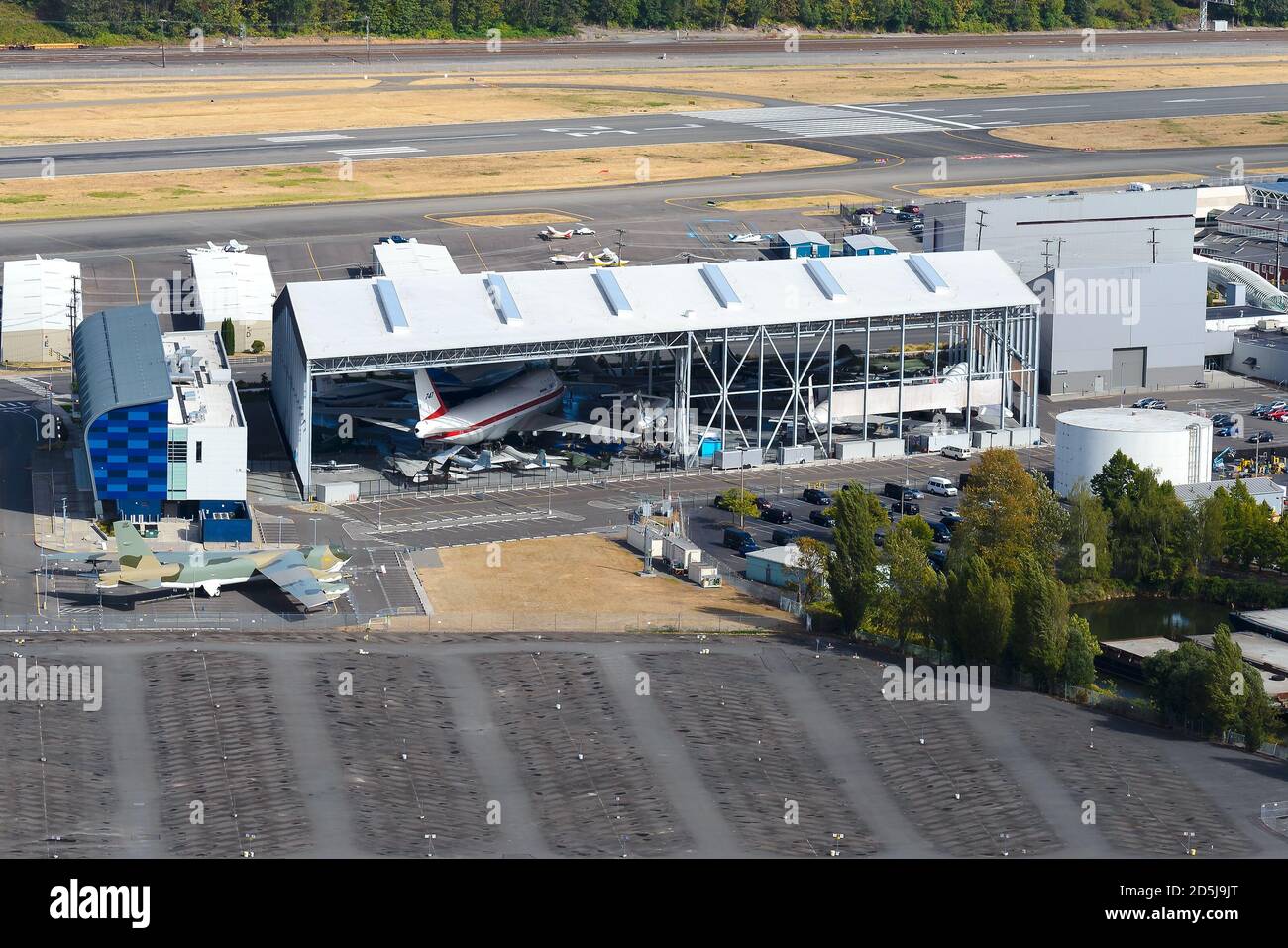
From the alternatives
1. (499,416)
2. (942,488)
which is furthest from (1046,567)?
(499,416)

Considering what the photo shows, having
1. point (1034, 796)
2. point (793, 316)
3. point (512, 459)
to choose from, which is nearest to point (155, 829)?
point (1034, 796)

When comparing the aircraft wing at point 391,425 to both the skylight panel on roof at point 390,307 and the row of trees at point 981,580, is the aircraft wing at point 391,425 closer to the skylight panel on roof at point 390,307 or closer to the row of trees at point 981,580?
the skylight panel on roof at point 390,307

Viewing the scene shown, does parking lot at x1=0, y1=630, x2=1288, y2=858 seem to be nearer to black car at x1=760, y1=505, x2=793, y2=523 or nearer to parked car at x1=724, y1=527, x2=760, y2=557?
parked car at x1=724, y1=527, x2=760, y2=557

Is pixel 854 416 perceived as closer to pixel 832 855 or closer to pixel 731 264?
pixel 731 264

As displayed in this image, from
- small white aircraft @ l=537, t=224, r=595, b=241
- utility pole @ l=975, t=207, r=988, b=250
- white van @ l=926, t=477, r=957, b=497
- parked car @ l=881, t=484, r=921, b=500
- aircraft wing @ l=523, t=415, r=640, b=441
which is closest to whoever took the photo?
parked car @ l=881, t=484, r=921, b=500

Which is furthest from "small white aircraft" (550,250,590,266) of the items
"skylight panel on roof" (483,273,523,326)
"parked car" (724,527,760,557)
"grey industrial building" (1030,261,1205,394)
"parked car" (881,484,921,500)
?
"parked car" (724,527,760,557)

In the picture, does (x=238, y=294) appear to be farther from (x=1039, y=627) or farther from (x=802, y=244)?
(x=1039, y=627)
